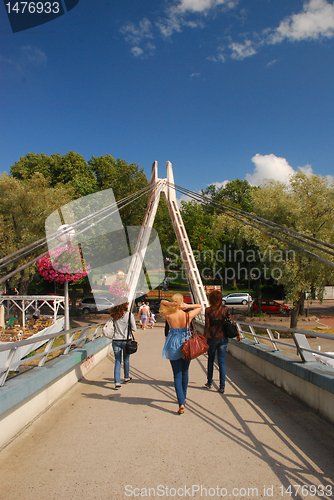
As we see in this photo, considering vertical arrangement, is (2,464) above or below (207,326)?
below

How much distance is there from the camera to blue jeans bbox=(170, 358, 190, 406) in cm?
450

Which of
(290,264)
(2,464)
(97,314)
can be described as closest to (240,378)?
(2,464)

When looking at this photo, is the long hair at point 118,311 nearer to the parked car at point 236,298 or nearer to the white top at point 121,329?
the white top at point 121,329

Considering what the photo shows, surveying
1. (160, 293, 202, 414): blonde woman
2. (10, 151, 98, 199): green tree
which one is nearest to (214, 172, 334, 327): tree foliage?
(160, 293, 202, 414): blonde woman

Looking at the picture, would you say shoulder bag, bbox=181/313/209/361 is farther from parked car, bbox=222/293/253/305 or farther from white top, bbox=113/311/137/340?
parked car, bbox=222/293/253/305

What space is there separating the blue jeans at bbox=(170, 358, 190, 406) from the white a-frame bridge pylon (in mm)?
13293

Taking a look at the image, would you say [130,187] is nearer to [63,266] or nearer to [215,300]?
[63,266]

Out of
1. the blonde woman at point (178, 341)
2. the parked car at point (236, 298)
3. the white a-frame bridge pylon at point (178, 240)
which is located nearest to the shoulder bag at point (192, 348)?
the blonde woman at point (178, 341)

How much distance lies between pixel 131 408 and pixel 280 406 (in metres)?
2.05

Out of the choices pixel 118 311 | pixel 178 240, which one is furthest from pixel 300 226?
pixel 118 311

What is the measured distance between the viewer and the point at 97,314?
30875 millimetres

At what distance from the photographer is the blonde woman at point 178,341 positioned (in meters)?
4.52

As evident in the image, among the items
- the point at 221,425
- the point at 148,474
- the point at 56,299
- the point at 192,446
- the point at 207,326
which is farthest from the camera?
the point at 56,299

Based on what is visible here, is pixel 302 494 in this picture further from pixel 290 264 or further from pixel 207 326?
pixel 290 264
